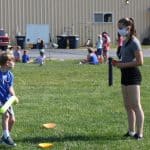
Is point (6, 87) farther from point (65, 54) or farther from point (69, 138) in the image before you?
point (65, 54)

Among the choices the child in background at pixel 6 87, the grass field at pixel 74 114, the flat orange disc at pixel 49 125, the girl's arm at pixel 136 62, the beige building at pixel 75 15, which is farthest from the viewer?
the beige building at pixel 75 15

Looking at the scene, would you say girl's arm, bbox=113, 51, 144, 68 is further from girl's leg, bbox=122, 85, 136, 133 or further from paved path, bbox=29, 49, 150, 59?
paved path, bbox=29, 49, 150, 59

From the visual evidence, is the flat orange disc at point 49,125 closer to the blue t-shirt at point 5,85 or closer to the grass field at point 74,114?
the grass field at point 74,114

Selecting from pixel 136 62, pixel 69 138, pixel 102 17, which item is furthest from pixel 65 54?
pixel 136 62

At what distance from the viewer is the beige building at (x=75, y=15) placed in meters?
47.1

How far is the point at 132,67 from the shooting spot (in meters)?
9.07

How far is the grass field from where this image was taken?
907cm

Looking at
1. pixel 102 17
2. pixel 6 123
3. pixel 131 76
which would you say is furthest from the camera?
pixel 102 17

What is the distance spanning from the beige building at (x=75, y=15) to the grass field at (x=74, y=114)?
91.6 feet

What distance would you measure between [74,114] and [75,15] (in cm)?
3687

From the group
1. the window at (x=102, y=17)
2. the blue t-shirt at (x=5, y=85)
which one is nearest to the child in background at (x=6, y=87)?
the blue t-shirt at (x=5, y=85)

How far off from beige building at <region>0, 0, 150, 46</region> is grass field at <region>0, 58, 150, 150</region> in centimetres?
2793

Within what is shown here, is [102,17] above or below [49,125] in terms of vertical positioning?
above

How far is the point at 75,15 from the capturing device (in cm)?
4819
